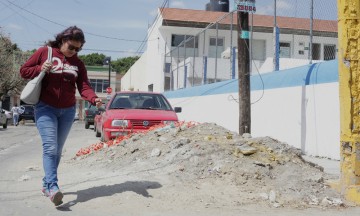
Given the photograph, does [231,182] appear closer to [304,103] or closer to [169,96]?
[304,103]

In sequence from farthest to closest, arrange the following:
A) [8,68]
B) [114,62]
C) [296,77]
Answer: [114,62] → [8,68] → [296,77]

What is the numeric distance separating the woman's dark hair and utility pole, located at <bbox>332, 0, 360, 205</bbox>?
3112 mm

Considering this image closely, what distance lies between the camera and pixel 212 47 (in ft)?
94.9

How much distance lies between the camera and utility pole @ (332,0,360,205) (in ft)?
18.7

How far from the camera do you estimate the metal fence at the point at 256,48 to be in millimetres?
11867

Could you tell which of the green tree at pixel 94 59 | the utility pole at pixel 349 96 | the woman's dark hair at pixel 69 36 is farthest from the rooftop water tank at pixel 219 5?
the green tree at pixel 94 59

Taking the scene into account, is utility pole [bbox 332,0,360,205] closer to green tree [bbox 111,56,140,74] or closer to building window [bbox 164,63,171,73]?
building window [bbox 164,63,171,73]

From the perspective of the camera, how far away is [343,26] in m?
5.85

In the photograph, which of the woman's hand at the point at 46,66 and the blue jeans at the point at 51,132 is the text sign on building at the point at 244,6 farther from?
the woman's hand at the point at 46,66

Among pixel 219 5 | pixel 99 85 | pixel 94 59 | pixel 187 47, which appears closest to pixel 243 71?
pixel 187 47

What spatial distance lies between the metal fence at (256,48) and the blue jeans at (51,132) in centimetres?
668

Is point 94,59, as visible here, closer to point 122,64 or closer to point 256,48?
point 122,64

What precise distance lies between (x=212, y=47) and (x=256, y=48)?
129 inches

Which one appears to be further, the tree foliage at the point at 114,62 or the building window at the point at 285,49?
the tree foliage at the point at 114,62
